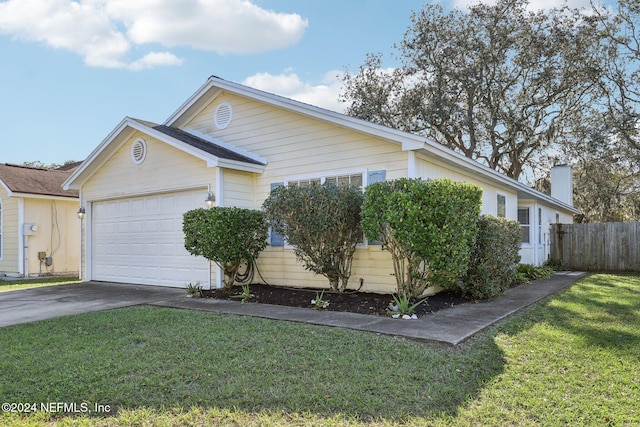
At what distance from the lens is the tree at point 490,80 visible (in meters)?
18.2

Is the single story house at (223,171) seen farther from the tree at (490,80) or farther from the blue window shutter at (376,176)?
the tree at (490,80)

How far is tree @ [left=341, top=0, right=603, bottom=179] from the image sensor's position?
1822 centimetres

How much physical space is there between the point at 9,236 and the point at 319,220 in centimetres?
1274

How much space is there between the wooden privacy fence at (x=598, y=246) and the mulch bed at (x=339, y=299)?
1011 cm

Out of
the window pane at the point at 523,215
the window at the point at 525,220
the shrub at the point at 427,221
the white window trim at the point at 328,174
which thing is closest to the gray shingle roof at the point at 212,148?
the white window trim at the point at 328,174

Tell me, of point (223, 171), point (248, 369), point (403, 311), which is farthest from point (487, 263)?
point (223, 171)

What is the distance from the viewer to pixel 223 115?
36.3ft

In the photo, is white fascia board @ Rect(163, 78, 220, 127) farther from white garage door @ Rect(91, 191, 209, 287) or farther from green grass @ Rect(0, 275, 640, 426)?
green grass @ Rect(0, 275, 640, 426)

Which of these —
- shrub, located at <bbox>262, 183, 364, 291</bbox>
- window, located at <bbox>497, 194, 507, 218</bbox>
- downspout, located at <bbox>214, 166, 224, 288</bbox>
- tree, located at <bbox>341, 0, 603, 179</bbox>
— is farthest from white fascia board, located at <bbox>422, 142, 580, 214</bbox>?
tree, located at <bbox>341, 0, 603, 179</bbox>

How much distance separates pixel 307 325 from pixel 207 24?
957 centimetres

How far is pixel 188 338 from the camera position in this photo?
5207mm

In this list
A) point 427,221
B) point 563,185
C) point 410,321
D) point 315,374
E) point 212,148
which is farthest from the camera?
point 563,185

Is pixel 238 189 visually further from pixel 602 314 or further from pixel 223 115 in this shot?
pixel 602 314

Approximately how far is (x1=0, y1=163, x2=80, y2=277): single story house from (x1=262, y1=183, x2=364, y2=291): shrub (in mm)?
10466
